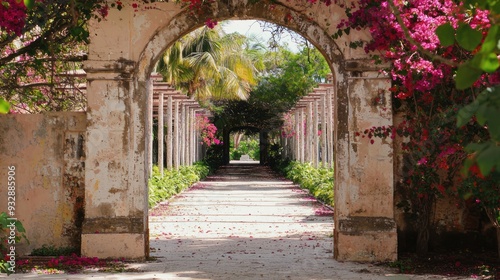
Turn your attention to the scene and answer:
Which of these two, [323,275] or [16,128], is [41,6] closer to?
[16,128]

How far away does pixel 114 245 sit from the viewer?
27.4 feet

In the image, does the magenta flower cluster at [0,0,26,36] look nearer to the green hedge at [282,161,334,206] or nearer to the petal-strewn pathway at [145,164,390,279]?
the petal-strewn pathway at [145,164,390,279]

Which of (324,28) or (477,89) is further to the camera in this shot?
(324,28)

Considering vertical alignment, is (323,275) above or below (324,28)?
below

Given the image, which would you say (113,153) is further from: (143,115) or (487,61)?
(487,61)

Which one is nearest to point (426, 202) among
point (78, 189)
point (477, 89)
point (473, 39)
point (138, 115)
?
point (477, 89)

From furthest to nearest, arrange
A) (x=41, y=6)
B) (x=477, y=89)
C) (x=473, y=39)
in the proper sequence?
(x=41, y=6), (x=477, y=89), (x=473, y=39)

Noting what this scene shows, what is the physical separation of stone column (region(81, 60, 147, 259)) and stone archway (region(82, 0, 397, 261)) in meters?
0.01

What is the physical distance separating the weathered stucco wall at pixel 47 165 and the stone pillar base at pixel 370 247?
3.29 metres

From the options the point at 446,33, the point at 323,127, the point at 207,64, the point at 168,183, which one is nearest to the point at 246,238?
the point at 446,33

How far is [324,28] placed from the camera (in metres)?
8.49

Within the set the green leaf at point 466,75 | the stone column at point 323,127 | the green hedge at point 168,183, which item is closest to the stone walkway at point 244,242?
the green hedge at point 168,183

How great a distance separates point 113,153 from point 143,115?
592 mm

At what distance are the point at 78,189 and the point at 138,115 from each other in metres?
1.20
